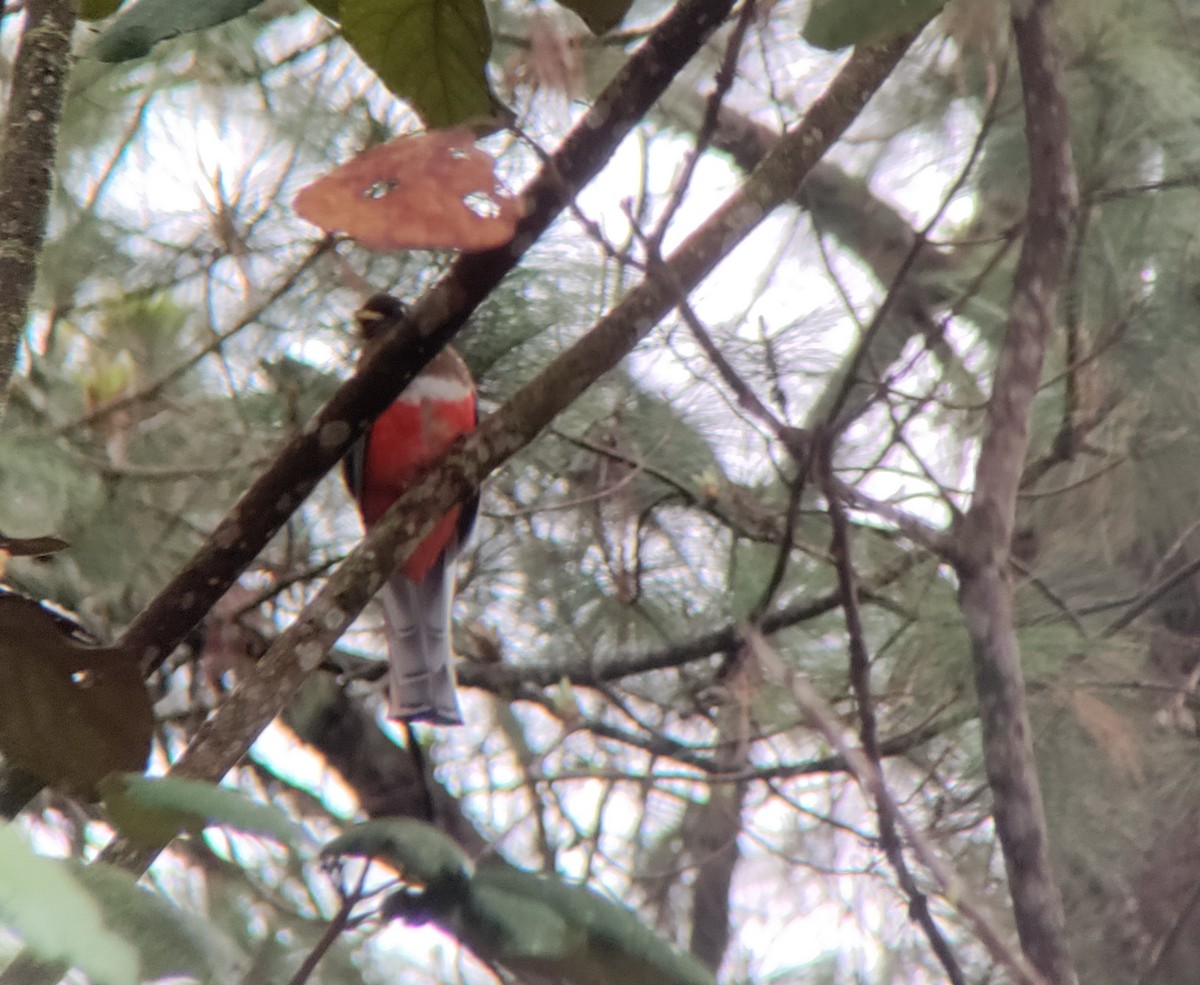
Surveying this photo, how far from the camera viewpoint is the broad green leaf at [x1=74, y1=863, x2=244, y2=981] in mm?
496

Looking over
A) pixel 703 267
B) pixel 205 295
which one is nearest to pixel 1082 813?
pixel 703 267

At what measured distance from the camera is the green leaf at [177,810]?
1.87 feet

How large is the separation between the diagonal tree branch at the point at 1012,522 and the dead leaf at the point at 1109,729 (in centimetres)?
26

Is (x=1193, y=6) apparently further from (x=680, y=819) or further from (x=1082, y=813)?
(x=680, y=819)

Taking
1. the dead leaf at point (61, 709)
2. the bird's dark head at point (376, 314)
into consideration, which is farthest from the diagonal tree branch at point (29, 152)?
the bird's dark head at point (376, 314)

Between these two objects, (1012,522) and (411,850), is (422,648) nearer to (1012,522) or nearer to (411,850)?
(1012,522)

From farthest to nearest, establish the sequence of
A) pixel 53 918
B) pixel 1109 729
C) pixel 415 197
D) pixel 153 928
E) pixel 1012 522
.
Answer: pixel 1109 729 < pixel 1012 522 < pixel 415 197 < pixel 153 928 < pixel 53 918

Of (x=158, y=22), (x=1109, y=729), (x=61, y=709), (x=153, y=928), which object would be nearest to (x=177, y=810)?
(x=153, y=928)

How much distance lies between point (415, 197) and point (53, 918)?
0.54 meters

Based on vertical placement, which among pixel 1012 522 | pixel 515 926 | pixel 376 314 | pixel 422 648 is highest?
pixel 376 314

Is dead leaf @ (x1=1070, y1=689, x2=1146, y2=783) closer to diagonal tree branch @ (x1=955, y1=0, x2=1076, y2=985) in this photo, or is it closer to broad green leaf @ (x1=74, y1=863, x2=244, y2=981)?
diagonal tree branch @ (x1=955, y1=0, x2=1076, y2=985)

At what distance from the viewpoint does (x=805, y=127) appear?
1.31 meters

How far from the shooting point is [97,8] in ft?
3.17

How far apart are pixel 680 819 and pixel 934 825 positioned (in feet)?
3.03
